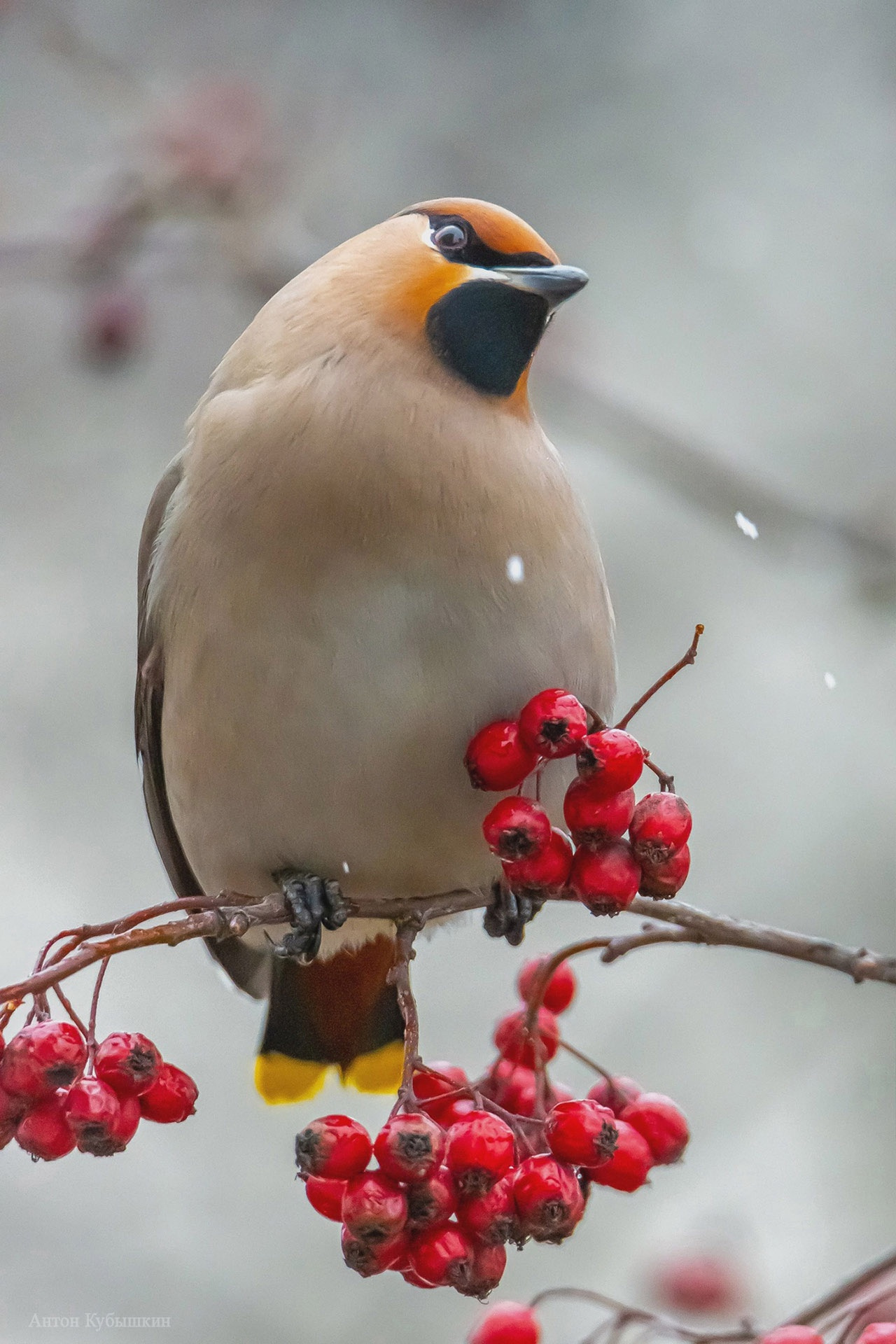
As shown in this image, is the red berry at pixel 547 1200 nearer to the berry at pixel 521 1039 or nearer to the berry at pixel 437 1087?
the berry at pixel 437 1087

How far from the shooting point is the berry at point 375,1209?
5.63 feet

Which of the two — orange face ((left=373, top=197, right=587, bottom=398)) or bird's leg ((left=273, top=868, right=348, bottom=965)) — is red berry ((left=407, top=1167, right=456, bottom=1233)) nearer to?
bird's leg ((left=273, top=868, right=348, bottom=965))

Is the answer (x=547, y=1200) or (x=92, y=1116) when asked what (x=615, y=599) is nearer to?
(x=547, y=1200)

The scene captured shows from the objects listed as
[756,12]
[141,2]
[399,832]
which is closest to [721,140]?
[756,12]

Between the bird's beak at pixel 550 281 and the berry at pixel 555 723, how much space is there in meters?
0.61

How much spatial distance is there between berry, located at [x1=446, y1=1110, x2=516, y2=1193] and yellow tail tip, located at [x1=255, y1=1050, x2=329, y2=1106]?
1.07 m

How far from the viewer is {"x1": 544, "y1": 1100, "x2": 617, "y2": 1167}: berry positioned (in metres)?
1.76

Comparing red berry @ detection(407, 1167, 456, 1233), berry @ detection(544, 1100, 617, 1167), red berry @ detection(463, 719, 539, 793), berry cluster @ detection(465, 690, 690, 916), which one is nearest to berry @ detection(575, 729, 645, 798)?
berry cluster @ detection(465, 690, 690, 916)

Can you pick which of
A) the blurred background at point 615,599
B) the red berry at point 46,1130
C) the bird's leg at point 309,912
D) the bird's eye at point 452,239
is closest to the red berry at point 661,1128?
the bird's leg at point 309,912

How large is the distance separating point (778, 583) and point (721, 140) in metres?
1.87

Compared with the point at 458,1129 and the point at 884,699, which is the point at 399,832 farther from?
the point at 884,699

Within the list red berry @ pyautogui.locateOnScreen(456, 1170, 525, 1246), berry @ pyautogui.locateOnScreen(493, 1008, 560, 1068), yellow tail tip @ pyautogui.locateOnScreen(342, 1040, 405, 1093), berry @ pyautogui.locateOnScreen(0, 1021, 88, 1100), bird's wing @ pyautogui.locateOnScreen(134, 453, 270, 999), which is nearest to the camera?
berry @ pyautogui.locateOnScreen(0, 1021, 88, 1100)

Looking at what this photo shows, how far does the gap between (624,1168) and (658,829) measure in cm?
40

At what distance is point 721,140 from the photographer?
6.63 m
